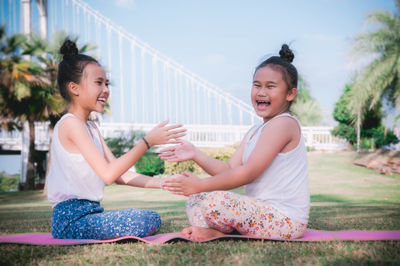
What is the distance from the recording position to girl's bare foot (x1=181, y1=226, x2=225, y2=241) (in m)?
1.98

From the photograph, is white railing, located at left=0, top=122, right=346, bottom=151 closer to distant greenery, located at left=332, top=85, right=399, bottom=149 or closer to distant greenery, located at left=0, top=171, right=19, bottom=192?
distant greenery, located at left=332, top=85, right=399, bottom=149

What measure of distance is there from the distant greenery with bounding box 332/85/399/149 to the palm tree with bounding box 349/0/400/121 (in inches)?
80.9

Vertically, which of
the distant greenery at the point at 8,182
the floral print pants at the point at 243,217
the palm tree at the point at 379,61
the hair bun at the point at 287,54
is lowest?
the distant greenery at the point at 8,182

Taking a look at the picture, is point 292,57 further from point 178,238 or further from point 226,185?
point 178,238

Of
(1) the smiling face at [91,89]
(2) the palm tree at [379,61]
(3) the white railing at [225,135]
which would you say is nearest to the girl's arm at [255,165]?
(1) the smiling face at [91,89]

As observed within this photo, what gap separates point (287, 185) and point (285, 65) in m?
0.69

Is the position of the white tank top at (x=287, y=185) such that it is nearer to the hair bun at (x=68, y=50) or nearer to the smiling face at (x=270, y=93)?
the smiling face at (x=270, y=93)

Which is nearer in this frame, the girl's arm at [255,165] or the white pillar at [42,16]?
the girl's arm at [255,165]

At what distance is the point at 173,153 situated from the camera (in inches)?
89.9

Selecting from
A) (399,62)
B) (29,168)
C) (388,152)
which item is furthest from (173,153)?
(29,168)

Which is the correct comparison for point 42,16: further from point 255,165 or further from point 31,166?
point 255,165

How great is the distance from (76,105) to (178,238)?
1.04m

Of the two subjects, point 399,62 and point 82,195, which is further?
point 399,62

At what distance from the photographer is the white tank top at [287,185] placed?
6.57 ft
